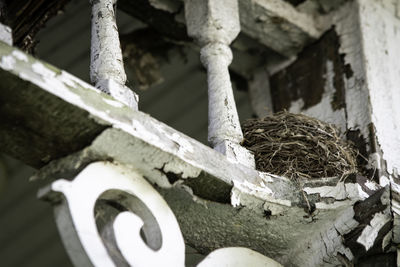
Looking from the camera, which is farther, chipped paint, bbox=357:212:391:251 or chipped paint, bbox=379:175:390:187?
chipped paint, bbox=379:175:390:187

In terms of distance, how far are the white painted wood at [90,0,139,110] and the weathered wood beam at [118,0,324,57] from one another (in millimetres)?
821

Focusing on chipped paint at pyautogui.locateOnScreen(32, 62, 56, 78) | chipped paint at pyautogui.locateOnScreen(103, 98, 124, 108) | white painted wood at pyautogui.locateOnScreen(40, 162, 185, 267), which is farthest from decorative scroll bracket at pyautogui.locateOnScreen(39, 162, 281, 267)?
chipped paint at pyautogui.locateOnScreen(32, 62, 56, 78)

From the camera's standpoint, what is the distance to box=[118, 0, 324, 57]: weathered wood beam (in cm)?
437

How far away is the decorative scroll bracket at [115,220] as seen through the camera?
2.80 meters

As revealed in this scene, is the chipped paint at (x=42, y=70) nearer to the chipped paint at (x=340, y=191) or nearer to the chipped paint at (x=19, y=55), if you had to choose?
the chipped paint at (x=19, y=55)

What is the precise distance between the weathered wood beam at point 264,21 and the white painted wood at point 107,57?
0.82 meters

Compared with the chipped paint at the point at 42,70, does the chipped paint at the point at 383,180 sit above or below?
below

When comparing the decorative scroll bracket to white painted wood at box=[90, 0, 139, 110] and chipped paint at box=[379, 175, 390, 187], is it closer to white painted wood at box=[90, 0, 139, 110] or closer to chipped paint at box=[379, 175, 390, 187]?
white painted wood at box=[90, 0, 139, 110]

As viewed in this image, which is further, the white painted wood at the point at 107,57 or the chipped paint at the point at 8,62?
the white painted wood at the point at 107,57

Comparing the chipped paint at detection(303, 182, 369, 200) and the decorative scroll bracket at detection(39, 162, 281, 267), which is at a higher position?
the chipped paint at detection(303, 182, 369, 200)

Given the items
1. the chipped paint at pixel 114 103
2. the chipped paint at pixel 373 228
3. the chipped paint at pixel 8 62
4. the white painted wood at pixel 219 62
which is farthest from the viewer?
the white painted wood at pixel 219 62

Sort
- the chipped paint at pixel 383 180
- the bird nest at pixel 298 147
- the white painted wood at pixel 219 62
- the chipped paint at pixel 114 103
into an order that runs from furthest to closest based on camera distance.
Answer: the chipped paint at pixel 383 180, the bird nest at pixel 298 147, the white painted wood at pixel 219 62, the chipped paint at pixel 114 103

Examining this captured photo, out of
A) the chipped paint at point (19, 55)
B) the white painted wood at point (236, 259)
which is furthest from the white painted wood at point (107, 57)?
the white painted wood at point (236, 259)

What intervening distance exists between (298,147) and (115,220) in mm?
1052
